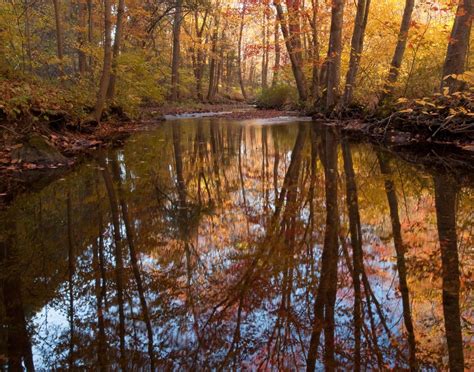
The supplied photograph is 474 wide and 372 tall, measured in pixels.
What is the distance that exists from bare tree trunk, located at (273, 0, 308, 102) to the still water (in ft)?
52.8

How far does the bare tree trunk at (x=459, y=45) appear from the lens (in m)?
8.13

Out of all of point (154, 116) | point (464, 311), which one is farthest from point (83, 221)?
point (154, 116)

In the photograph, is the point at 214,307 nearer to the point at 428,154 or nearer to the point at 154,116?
the point at 428,154

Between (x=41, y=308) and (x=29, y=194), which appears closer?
(x=41, y=308)

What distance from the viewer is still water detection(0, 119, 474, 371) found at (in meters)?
1.96

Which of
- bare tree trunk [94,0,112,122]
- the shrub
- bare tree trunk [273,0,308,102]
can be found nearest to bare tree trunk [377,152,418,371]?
bare tree trunk [94,0,112,122]

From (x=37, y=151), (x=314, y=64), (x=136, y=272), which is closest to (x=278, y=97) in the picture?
(x=314, y=64)

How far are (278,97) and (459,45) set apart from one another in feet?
57.4

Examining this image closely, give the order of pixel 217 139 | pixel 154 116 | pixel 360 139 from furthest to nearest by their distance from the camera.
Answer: pixel 154 116, pixel 217 139, pixel 360 139

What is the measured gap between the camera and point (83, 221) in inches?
155

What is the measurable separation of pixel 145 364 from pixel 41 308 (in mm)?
927

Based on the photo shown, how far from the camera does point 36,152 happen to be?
22.0 ft

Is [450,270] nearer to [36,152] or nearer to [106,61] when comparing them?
[36,152]

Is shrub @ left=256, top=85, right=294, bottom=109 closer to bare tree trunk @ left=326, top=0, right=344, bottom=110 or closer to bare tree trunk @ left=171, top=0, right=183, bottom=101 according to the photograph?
bare tree trunk @ left=171, top=0, right=183, bottom=101
